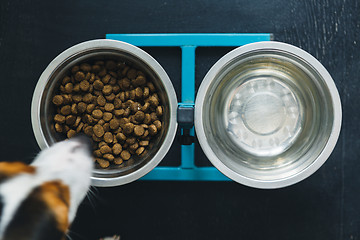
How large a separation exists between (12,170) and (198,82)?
0.48m

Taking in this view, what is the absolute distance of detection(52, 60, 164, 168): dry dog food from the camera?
2.35 ft

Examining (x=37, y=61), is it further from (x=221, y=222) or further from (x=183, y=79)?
(x=221, y=222)

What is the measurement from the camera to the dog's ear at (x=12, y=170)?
1.66 feet

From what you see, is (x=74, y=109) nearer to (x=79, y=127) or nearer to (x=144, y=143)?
(x=79, y=127)

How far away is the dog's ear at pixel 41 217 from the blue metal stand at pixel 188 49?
346 millimetres

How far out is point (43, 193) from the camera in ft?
1.61

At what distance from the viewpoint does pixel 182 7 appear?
85 centimetres

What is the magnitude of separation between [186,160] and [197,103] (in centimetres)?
21

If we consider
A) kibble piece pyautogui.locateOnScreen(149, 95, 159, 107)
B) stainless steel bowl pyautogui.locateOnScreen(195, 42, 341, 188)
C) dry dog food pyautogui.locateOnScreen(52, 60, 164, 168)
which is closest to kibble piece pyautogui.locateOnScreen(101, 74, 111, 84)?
dry dog food pyautogui.locateOnScreen(52, 60, 164, 168)

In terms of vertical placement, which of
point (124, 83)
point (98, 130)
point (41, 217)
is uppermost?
point (124, 83)

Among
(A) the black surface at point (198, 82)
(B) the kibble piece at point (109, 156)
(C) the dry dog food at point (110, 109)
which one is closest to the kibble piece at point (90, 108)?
(C) the dry dog food at point (110, 109)

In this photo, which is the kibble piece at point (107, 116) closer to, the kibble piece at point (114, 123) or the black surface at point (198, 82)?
the kibble piece at point (114, 123)

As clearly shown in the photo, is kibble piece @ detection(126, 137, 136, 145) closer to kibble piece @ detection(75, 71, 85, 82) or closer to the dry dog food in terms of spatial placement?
the dry dog food

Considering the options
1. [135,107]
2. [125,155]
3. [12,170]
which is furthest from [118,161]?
[12,170]
